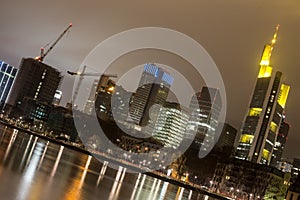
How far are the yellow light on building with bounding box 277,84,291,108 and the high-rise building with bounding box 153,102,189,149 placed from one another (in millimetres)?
45847

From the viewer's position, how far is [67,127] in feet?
502

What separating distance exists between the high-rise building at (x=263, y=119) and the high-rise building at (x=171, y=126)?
135ft

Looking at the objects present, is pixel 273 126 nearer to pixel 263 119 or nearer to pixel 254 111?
pixel 263 119

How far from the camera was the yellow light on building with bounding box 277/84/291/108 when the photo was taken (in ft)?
465

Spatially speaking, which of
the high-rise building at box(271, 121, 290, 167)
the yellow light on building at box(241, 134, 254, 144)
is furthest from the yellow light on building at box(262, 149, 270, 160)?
the high-rise building at box(271, 121, 290, 167)

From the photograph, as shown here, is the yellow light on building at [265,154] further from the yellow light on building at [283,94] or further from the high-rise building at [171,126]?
the high-rise building at [171,126]

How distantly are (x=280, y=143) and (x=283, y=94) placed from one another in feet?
113

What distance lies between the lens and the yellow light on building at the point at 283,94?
5586 inches

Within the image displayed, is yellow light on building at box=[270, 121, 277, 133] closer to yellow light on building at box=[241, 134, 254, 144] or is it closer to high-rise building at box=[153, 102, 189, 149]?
yellow light on building at box=[241, 134, 254, 144]

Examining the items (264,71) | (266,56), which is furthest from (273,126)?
(266,56)

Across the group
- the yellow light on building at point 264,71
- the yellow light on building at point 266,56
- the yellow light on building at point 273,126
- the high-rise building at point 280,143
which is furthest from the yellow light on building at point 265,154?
the yellow light on building at point 266,56

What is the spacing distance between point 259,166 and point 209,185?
13427 mm

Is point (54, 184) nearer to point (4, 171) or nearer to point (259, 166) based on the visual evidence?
point (4, 171)

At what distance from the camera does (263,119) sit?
137 m
